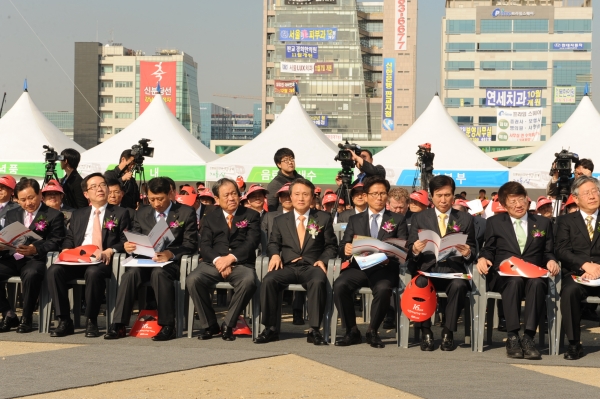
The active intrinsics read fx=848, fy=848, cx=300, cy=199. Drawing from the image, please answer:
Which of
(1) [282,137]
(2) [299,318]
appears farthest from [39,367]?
(1) [282,137]

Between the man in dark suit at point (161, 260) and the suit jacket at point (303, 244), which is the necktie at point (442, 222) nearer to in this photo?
the suit jacket at point (303, 244)

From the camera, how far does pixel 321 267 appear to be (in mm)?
7434

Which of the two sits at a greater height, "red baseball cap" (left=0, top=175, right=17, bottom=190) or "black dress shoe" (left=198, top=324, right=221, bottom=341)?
"red baseball cap" (left=0, top=175, right=17, bottom=190)

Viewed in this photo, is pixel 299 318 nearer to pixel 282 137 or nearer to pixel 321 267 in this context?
pixel 321 267

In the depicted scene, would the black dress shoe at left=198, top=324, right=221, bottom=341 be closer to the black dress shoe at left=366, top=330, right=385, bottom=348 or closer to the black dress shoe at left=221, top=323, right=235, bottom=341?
the black dress shoe at left=221, top=323, right=235, bottom=341

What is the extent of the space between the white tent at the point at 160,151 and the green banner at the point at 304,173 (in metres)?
1.11

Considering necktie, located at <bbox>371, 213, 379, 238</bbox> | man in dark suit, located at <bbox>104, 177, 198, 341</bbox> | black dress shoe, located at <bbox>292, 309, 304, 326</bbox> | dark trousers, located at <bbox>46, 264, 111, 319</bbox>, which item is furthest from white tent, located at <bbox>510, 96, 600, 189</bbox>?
dark trousers, located at <bbox>46, 264, 111, 319</bbox>

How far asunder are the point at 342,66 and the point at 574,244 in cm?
8705

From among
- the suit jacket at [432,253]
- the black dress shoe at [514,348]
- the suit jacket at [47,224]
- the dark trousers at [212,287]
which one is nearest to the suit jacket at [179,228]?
the dark trousers at [212,287]

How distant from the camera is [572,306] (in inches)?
267

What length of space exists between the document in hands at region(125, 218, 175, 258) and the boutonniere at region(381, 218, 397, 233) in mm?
1924

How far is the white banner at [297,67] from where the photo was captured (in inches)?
3602

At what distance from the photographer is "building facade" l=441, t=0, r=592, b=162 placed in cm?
9725

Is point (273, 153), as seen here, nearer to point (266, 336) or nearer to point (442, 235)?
point (442, 235)
